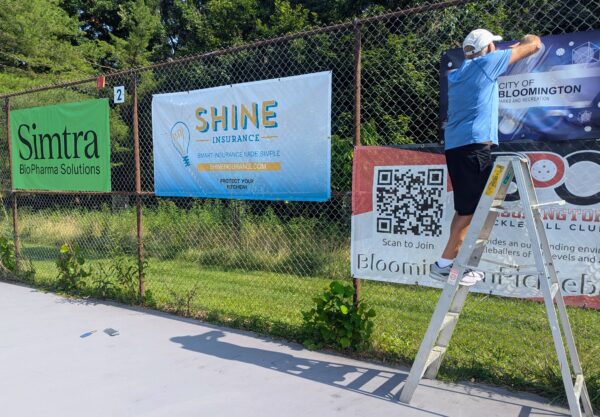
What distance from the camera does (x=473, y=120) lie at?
3.45 metres

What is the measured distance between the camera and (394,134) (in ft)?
25.8

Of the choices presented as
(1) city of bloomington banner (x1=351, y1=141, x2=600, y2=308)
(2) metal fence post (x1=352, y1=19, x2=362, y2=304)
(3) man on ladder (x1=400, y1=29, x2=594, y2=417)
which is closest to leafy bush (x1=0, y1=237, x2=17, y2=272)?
(1) city of bloomington banner (x1=351, y1=141, x2=600, y2=308)

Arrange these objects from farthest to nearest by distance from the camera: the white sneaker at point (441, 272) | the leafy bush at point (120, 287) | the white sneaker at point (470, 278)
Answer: the leafy bush at point (120, 287) → the white sneaker at point (441, 272) → the white sneaker at point (470, 278)

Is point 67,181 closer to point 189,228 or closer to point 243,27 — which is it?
point 189,228

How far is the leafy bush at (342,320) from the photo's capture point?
4602mm

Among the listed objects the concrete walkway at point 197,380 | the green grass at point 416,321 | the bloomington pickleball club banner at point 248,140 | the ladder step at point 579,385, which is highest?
the bloomington pickleball club banner at point 248,140

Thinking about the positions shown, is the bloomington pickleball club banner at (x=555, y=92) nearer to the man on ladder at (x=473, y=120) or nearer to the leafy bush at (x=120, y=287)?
the man on ladder at (x=473, y=120)

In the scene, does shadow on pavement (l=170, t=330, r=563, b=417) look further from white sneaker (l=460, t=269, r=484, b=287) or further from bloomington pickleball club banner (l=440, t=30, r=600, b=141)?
bloomington pickleball club banner (l=440, t=30, r=600, b=141)

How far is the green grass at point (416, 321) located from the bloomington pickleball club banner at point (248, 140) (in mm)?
1394

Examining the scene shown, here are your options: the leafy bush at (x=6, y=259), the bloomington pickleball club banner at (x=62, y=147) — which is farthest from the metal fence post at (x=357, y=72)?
the leafy bush at (x=6, y=259)

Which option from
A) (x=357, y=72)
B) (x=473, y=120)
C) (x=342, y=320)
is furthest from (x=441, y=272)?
(x=357, y=72)

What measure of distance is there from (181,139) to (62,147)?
2341 millimetres

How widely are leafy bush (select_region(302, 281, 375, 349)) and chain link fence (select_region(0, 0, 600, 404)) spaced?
0.91 feet

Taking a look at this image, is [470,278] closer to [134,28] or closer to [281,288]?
[281,288]
